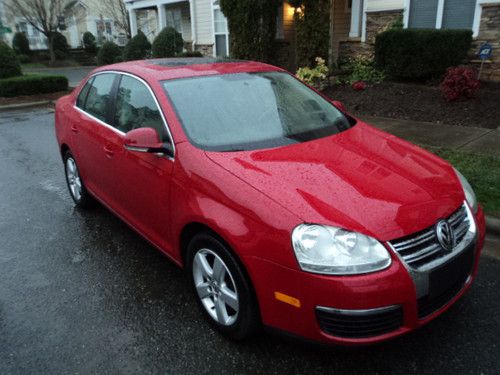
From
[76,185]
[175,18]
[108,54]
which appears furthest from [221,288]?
[108,54]

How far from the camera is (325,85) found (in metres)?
10.9

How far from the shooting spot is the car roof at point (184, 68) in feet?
11.5

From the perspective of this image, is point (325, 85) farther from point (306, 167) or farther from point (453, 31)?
point (306, 167)

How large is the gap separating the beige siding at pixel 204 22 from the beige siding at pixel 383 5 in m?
9.16

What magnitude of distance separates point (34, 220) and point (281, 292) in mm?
3514

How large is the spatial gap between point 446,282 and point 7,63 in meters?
16.2

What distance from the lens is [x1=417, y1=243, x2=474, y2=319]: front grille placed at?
229cm

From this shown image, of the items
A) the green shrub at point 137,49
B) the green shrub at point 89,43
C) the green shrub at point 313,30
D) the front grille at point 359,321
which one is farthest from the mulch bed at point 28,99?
the green shrub at point 89,43

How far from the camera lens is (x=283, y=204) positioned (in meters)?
2.31

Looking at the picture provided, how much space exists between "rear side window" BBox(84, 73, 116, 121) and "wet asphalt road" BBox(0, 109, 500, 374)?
3.79ft

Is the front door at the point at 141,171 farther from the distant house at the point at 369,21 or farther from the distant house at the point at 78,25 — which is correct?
the distant house at the point at 78,25

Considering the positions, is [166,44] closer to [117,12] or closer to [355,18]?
[355,18]

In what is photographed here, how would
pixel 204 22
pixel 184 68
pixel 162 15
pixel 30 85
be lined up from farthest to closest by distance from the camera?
pixel 162 15, pixel 204 22, pixel 30 85, pixel 184 68

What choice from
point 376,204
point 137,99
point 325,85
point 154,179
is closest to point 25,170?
point 137,99
